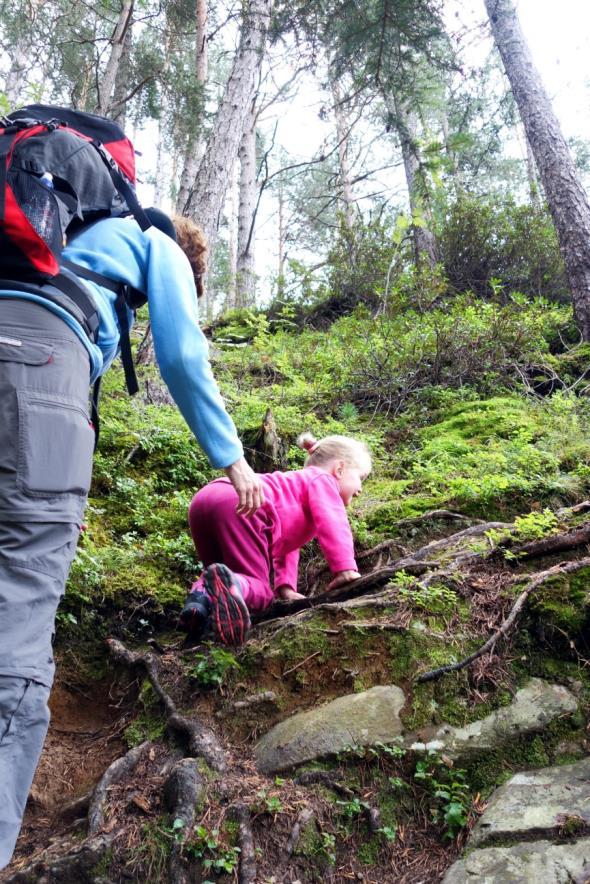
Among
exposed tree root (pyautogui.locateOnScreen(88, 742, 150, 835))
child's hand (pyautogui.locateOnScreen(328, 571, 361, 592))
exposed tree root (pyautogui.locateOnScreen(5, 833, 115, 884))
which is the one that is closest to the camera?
exposed tree root (pyautogui.locateOnScreen(5, 833, 115, 884))

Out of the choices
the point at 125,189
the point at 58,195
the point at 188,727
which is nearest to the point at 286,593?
the point at 188,727

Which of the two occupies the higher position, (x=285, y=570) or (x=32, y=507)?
(x=32, y=507)

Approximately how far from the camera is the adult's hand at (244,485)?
8.11 ft

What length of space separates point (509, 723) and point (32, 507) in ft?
6.68

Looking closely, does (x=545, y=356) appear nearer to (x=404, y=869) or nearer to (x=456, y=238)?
(x=456, y=238)

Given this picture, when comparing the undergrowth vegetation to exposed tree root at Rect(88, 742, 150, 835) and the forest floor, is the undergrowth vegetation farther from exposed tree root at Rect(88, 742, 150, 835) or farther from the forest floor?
exposed tree root at Rect(88, 742, 150, 835)

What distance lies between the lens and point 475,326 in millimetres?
7625

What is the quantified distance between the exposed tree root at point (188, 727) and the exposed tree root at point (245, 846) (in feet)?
0.74

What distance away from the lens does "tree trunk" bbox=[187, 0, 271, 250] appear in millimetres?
8180

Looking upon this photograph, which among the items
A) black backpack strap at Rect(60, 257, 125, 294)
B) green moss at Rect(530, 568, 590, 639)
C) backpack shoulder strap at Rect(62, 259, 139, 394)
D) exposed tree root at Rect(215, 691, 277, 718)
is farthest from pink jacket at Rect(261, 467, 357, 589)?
black backpack strap at Rect(60, 257, 125, 294)

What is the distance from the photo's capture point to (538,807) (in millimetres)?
2176

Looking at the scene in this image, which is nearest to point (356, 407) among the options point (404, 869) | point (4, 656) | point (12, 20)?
point (404, 869)

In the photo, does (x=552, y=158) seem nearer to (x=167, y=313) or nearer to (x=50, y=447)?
(x=167, y=313)

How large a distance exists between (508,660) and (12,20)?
63.6ft
